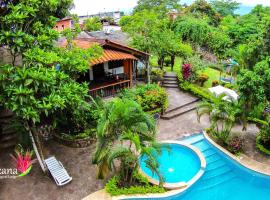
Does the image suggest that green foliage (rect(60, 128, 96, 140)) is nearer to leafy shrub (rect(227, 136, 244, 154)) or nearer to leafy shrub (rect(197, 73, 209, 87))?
leafy shrub (rect(227, 136, 244, 154))

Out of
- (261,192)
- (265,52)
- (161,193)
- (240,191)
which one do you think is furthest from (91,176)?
(265,52)

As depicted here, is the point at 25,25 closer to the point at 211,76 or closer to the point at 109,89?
the point at 109,89

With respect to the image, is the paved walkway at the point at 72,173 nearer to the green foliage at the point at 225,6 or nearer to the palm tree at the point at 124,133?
the palm tree at the point at 124,133

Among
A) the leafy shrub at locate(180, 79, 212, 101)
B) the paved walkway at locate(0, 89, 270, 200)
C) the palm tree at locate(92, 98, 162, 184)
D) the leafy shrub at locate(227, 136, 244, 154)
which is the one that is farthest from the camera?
the leafy shrub at locate(180, 79, 212, 101)

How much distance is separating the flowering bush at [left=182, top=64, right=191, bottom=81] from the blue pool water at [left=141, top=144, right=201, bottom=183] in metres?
10.4

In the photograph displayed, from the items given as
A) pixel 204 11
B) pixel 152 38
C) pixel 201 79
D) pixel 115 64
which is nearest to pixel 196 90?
pixel 201 79

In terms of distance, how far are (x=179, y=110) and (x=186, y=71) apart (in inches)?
209

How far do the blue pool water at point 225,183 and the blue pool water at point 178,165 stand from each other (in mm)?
702

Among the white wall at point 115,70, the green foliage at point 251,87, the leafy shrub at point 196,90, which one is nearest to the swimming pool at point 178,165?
the green foliage at point 251,87

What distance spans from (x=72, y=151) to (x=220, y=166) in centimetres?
933

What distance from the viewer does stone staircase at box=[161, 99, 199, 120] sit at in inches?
823

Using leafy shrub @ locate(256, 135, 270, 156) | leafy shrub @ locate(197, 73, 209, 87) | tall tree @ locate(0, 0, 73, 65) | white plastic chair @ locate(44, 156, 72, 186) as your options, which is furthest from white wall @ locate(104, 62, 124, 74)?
leafy shrub @ locate(256, 135, 270, 156)

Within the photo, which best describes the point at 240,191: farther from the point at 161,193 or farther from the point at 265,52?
the point at 265,52

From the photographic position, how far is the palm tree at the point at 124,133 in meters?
11.7
